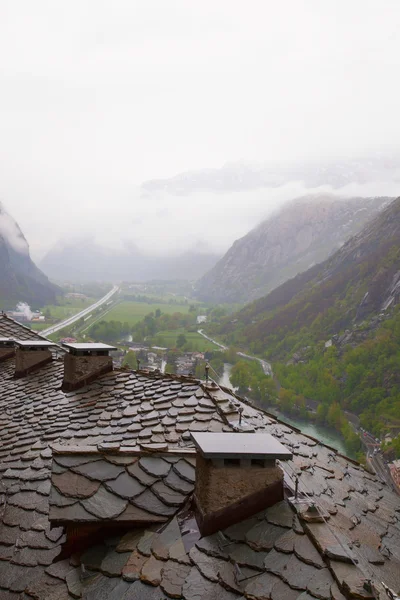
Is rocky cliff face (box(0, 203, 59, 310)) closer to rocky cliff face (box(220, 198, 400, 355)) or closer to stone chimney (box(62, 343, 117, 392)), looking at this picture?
rocky cliff face (box(220, 198, 400, 355))

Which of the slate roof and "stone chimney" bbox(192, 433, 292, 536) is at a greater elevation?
"stone chimney" bbox(192, 433, 292, 536)

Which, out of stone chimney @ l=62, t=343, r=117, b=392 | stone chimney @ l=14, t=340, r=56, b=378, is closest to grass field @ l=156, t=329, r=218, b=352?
stone chimney @ l=14, t=340, r=56, b=378

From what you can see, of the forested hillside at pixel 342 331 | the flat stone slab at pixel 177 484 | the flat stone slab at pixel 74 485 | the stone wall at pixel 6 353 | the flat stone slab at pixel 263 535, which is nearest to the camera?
the flat stone slab at pixel 263 535

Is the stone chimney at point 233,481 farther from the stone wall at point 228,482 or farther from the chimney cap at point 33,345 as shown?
the chimney cap at point 33,345

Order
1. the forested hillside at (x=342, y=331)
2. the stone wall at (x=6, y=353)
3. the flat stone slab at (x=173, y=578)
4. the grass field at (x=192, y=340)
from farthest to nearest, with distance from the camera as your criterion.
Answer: the grass field at (x=192, y=340), the forested hillside at (x=342, y=331), the stone wall at (x=6, y=353), the flat stone slab at (x=173, y=578)

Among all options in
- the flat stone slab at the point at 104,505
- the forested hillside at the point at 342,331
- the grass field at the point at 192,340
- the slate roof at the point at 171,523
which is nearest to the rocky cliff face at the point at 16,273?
the grass field at the point at 192,340

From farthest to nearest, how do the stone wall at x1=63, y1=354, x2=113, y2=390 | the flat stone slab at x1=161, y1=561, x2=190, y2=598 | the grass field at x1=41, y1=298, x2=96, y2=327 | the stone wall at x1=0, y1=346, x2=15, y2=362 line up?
the grass field at x1=41, y1=298, x2=96, y2=327 → the stone wall at x1=0, y1=346, x2=15, y2=362 → the stone wall at x1=63, y1=354, x2=113, y2=390 → the flat stone slab at x1=161, y1=561, x2=190, y2=598
